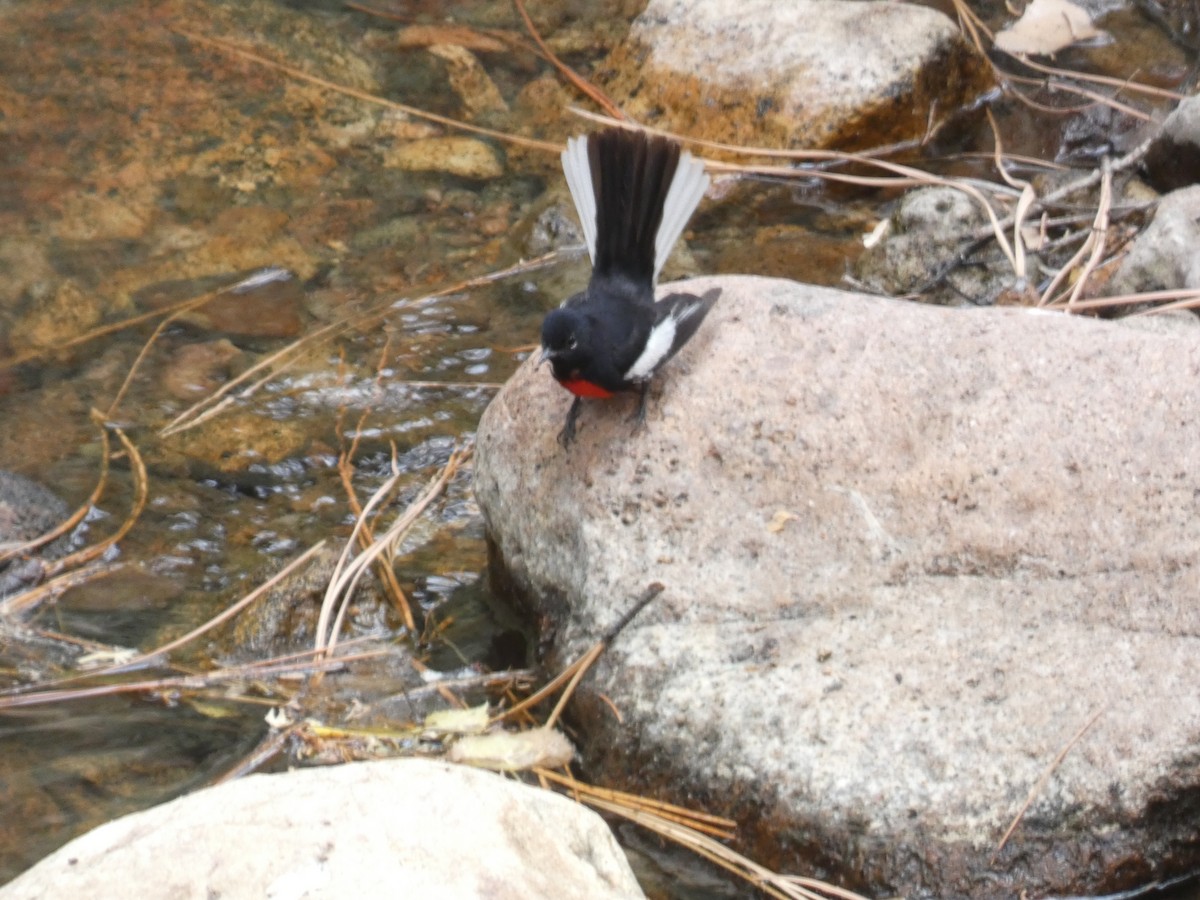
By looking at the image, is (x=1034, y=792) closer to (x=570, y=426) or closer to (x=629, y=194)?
(x=570, y=426)

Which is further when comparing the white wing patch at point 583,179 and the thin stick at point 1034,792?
the white wing patch at point 583,179

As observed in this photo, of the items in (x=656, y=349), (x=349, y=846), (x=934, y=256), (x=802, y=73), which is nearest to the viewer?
(x=349, y=846)

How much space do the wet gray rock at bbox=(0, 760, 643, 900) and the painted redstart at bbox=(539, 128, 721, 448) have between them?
119 cm

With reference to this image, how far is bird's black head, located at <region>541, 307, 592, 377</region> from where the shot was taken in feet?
10.2

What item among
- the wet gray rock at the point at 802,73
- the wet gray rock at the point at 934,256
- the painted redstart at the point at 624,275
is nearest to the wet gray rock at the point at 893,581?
the painted redstart at the point at 624,275

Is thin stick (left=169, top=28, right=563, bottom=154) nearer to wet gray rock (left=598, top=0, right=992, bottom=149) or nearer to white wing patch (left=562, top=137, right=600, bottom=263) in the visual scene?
wet gray rock (left=598, top=0, right=992, bottom=149)

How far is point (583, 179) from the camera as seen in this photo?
141 inches

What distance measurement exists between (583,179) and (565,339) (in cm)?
67

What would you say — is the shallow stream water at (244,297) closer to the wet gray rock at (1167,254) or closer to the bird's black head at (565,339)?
the bird's black head at (565,339)

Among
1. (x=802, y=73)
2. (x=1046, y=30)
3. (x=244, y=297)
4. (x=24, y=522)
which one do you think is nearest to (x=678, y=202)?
(x=24, y=522)

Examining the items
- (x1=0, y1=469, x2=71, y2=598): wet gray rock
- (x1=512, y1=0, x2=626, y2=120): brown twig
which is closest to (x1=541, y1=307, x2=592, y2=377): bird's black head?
(x1=0, y1=469, x2=71, y2=598): wet gray rock

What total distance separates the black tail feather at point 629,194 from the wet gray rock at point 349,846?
1714mm

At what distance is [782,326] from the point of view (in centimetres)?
332

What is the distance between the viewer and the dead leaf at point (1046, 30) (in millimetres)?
7055
